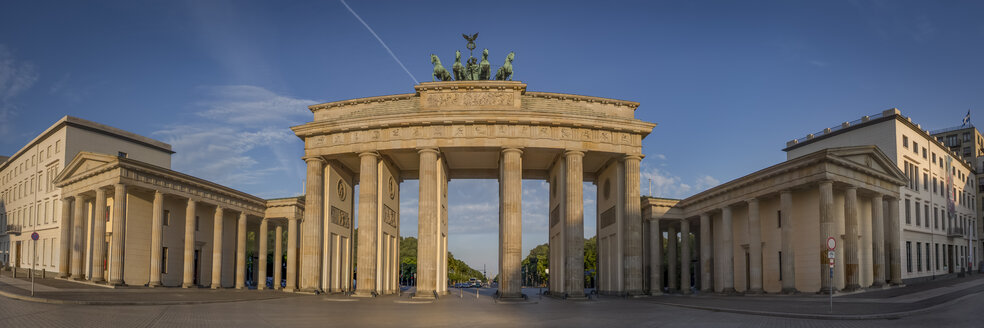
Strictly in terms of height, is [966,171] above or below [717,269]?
above

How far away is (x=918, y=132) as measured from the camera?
57.2m

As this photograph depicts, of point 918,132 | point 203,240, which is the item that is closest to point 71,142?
point 203,240

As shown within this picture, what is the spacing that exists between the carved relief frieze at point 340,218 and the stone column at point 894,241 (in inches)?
1426

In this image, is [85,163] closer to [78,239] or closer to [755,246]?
[78,239]

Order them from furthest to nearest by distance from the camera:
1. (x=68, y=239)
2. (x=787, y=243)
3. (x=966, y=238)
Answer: (x=966, y=238)
(x=68, y=239)
(x=787, y=243)

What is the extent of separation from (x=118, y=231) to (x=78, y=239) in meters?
5.54

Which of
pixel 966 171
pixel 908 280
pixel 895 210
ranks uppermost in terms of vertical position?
pixel 966 171

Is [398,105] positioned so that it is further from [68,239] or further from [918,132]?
[918,132]

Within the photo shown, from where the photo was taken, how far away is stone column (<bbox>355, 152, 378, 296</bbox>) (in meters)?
45.6

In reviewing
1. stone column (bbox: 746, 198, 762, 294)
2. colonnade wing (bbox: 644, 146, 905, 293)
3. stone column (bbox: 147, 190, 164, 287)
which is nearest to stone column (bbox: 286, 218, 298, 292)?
stone column (bbox: 147, 190, 164, 287)

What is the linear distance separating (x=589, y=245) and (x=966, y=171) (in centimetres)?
6305

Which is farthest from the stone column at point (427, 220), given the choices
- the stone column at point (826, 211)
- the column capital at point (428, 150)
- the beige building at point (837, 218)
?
the stone column at point (826, 211)

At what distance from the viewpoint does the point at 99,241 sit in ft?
148

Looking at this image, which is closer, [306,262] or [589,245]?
[306,262]
